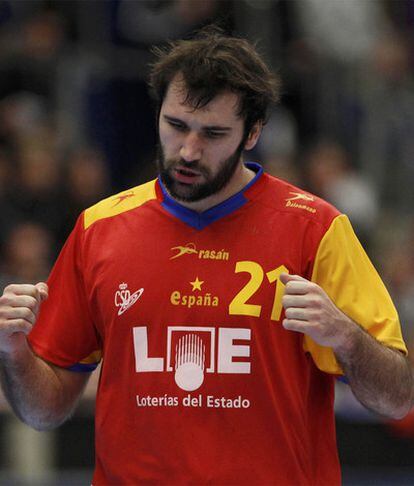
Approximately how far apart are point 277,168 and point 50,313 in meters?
5.66

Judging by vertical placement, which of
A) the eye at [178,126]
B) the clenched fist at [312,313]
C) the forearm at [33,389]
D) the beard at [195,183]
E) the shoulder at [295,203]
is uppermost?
the eye at [178,126]

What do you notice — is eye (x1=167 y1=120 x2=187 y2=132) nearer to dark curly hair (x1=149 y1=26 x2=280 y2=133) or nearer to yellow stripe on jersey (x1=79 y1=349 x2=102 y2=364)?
dark curly hair (x1=149 y1=26 x2=280 y2=133)

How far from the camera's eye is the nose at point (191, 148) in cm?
467

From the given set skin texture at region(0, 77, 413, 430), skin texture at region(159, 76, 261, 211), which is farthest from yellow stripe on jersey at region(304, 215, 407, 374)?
skin texture at region(159, 76, 261, 211)

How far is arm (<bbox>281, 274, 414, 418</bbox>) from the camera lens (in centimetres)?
429

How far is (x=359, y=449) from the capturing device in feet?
28.7

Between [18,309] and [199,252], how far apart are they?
76 centimetres

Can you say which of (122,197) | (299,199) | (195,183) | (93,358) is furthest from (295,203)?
(93,358)

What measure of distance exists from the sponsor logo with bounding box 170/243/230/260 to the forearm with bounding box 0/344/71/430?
27.9 inches

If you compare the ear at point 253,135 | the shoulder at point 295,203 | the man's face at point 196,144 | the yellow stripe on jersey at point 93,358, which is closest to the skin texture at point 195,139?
the man's face at point 196,144

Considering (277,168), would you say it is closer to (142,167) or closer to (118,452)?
(142,167)

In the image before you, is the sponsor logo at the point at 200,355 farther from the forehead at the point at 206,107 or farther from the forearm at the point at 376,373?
the forehead at the point at 206,107

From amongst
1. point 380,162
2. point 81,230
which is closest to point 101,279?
point 81,230

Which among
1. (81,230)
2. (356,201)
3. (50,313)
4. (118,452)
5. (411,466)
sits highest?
(81,230)
